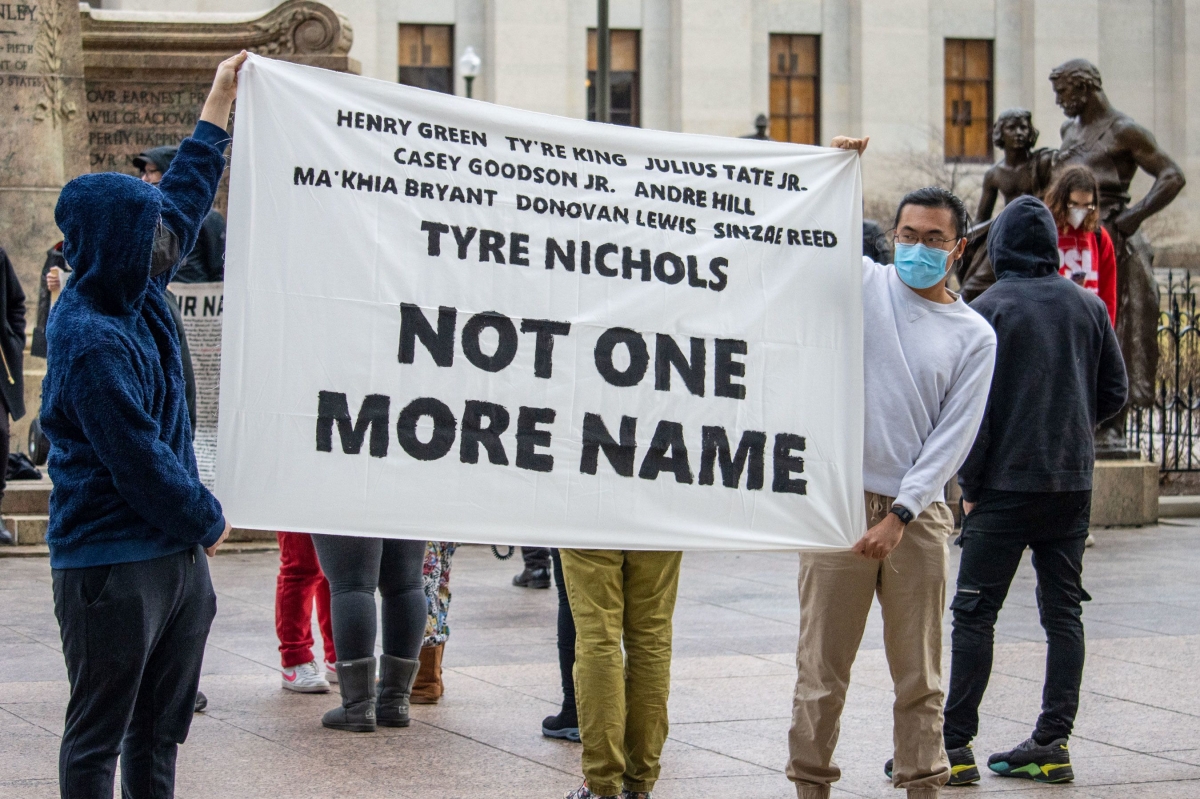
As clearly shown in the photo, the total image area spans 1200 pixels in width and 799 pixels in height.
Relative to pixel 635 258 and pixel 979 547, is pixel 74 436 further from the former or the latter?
pixel 979 547

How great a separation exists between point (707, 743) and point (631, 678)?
1090mm

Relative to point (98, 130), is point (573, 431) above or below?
below

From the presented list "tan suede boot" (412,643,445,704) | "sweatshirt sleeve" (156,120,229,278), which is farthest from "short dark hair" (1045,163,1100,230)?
"sweatshirt sleeve" (156,120,229,278)

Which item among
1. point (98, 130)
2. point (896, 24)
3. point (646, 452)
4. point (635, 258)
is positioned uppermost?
point (896, 24)

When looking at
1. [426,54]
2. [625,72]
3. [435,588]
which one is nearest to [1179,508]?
[435,588]

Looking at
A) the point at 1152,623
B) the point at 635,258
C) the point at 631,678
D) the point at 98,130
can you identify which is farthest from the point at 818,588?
the point at 98,130

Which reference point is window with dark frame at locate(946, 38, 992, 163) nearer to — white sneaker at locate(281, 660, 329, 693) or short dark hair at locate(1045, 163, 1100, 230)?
short dark hair at locate(1045, 163, 1100, 230)

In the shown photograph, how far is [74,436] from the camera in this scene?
3.84 metres

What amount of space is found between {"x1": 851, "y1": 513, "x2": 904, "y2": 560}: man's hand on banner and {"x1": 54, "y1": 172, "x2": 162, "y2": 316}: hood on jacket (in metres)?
2.19

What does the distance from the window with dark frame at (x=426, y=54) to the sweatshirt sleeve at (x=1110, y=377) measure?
38.6 meters

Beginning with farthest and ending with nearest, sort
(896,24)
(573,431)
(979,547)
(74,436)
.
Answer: (896,24), (979,547), (573,431), (74,436)

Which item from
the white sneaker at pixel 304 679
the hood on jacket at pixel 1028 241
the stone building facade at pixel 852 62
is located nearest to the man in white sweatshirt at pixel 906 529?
the hood on jacket at pixel 1028 241

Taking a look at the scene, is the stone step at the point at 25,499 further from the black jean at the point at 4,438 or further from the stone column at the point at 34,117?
the stone column at the point at 34,117

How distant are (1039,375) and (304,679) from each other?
3184 mm
